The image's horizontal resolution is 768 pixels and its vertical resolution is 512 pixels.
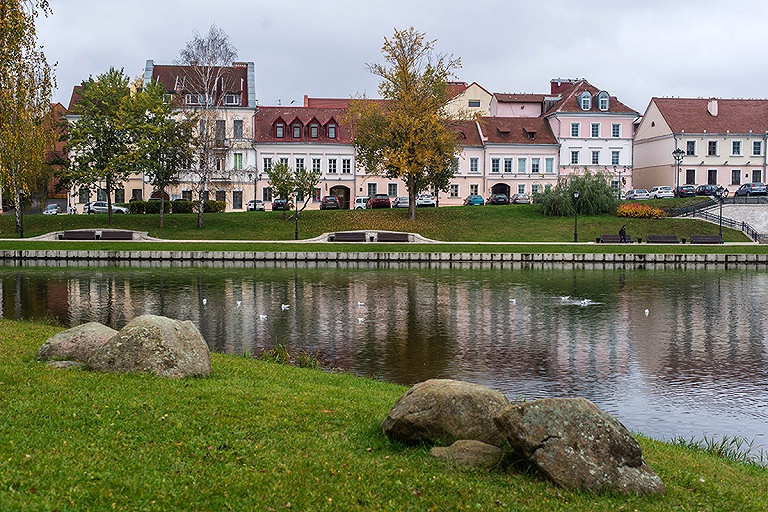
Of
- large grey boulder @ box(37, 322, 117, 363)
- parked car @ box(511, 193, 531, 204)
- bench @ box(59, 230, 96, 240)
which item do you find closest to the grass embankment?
large grey boulder @ box(37, 322, 117, 363)

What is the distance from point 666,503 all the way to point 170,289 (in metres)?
28.8

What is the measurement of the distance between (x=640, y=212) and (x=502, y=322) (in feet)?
144

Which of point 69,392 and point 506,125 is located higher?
point 506,125

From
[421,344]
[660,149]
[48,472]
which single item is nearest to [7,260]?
[421,344]

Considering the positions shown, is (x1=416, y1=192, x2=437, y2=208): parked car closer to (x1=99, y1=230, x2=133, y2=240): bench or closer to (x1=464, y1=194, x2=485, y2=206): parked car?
(x1=464, y1=194, x2=485, y2=206): parked car

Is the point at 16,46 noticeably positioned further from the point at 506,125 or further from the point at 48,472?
the point at 506,125

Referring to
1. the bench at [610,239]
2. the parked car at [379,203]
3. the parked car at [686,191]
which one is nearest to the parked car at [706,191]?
the parked car at [686,191]

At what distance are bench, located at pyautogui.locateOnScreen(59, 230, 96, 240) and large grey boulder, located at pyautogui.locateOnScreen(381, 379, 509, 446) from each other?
50642mm

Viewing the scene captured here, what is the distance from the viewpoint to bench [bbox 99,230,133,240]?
186ft

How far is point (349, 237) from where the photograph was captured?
189 feet

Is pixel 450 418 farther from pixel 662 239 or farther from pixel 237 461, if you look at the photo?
pixel 662 239

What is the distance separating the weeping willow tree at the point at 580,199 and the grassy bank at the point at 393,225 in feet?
3.54

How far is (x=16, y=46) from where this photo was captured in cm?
2300

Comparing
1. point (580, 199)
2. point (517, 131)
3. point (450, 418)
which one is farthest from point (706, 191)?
point (450, 418)
